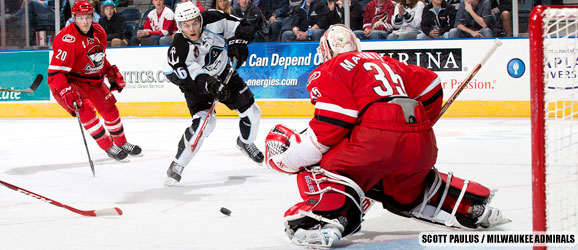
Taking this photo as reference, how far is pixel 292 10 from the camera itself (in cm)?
Answer: 826

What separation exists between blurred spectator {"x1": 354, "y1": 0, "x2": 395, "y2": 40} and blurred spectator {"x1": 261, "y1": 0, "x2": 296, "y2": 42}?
826mm

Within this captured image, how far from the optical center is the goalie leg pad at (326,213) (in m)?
2.46

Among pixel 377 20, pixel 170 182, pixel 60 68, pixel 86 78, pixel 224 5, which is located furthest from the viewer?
pixel 224 5

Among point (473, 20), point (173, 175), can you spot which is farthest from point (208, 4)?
point (173, 175)

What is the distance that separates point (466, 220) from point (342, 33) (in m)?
0.84

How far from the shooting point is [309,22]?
26.5 ft

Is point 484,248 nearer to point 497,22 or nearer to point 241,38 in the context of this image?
point 241,38

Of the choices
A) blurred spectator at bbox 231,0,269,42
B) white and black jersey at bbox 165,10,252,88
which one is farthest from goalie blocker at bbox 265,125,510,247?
blurred spectator at bbox 231,0,269,42

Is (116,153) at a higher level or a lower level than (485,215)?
lower

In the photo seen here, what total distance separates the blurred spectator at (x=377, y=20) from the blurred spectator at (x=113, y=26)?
2990 mm

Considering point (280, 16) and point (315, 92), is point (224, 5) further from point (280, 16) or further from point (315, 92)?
point (315, 92)

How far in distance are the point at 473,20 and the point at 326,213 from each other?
5424 mm

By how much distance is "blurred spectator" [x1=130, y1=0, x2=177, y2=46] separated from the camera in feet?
28.2

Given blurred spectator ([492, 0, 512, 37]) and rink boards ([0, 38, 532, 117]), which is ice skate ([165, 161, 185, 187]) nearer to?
rink boards ([0, 38, 532, 117])
